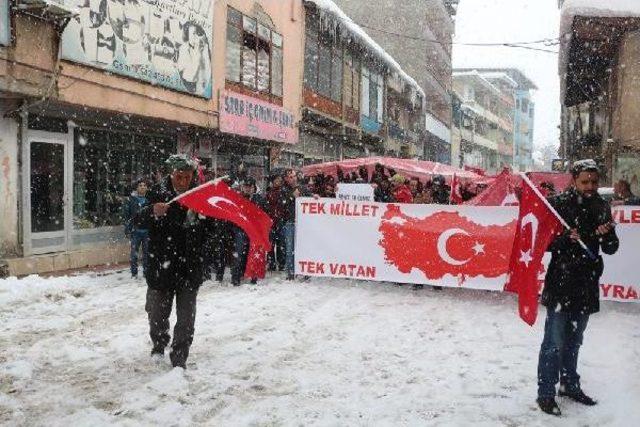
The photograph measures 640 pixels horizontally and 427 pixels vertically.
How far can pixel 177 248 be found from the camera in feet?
16.8

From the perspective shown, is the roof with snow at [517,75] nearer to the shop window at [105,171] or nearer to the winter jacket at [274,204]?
the shop window at [105,171]

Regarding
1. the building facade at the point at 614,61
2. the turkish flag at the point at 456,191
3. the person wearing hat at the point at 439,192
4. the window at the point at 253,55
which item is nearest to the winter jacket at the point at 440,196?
the person wearing hat at the point at 439,192

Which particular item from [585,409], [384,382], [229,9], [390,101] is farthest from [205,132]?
[390,101]

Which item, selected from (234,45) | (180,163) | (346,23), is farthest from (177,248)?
(346,23)

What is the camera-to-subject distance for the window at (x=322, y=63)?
21.9 m

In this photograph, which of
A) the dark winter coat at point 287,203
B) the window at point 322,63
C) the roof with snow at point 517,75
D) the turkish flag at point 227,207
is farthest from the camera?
the roof with snow at point 517,75

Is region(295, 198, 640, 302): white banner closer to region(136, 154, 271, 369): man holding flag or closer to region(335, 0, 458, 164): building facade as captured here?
region(136, 154, 271, 369): man holding flag

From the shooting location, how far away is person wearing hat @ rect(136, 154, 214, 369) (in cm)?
510

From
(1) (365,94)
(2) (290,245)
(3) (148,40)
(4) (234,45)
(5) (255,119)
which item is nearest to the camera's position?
(2) (290,245)

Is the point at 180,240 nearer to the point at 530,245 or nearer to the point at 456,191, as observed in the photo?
the point at 530,245

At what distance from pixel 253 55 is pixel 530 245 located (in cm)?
1464

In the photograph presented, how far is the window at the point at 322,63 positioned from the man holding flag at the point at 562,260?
18.0 metres

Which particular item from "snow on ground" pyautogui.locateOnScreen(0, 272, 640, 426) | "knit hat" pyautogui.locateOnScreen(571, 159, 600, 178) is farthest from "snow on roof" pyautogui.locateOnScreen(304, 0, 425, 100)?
"knit hat" pyautogui.locateOnScreen(571, 159, 600, 178)

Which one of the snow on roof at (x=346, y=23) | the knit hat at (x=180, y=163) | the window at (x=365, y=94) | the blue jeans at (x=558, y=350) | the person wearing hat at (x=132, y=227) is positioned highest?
the snow on roof at (x=346, y=23)
